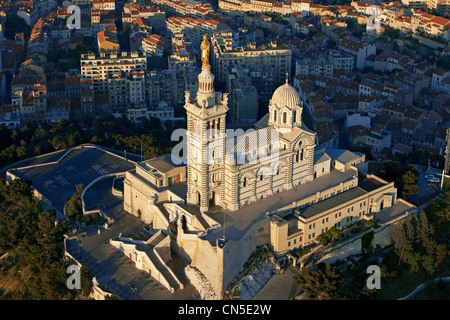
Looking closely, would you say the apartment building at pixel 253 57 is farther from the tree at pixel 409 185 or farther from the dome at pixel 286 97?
the dome at pixel 286 97

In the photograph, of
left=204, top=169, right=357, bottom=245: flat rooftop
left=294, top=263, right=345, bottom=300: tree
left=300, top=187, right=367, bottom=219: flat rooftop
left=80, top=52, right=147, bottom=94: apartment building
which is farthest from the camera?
left=80, top=52, right=147, bottom=94: apartment building

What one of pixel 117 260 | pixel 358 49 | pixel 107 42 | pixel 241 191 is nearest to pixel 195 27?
pixel 107 42

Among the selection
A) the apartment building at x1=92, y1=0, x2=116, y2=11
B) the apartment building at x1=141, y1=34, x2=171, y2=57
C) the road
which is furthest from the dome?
the apartment building at x1=92, y1=0, x2=116, y2=11

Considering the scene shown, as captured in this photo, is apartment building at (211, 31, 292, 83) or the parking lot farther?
apartment building at (211, 31, 292, 83)

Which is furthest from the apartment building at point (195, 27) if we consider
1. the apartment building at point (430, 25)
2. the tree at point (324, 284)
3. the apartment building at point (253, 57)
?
the tree at point (324, 284)

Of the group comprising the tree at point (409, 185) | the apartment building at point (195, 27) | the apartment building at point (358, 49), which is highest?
the apartment building at point (195, 27)

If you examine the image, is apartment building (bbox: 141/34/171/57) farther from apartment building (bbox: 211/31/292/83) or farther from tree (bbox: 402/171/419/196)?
tree (bbox: 402/171/419/196)
